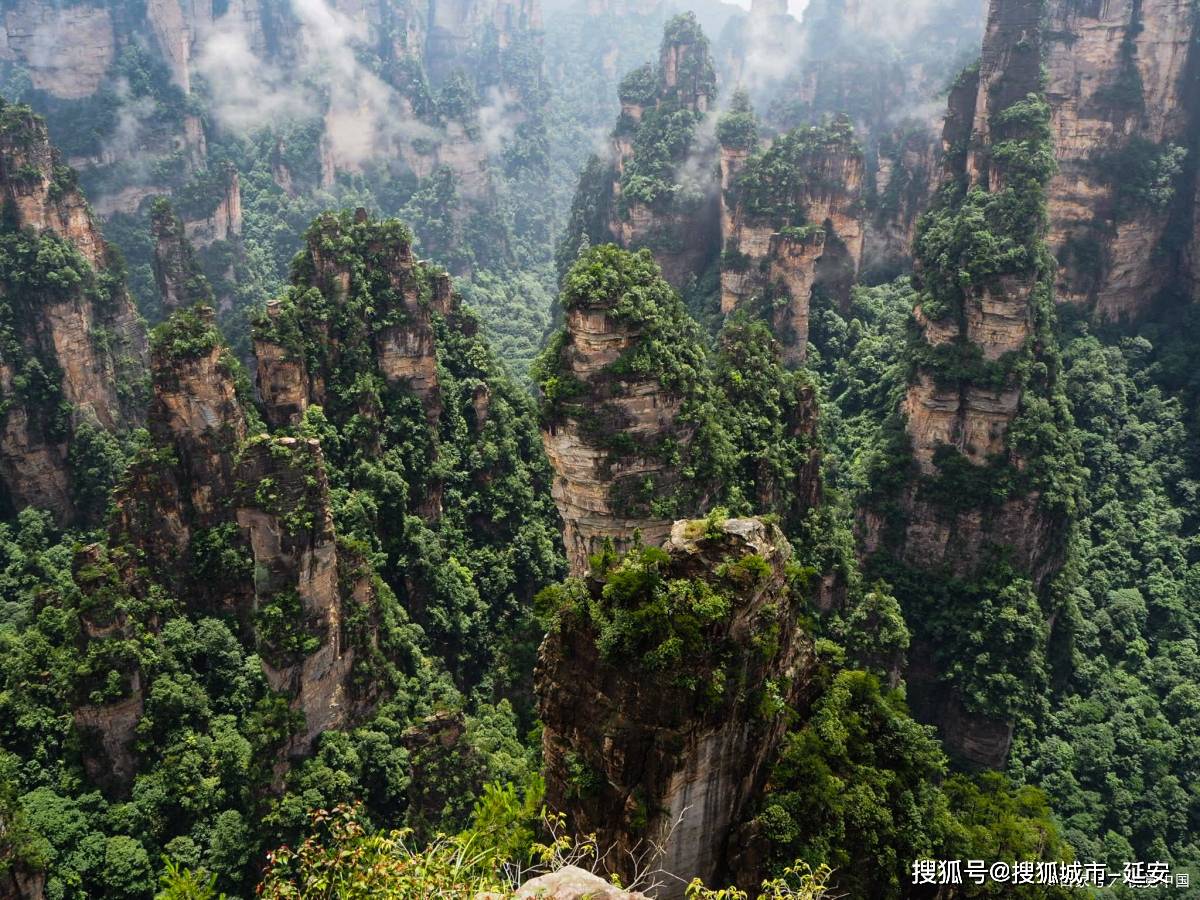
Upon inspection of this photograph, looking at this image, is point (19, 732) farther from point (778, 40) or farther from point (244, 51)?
point (778, 40)

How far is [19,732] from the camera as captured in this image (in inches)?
1193

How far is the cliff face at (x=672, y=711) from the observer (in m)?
19.1

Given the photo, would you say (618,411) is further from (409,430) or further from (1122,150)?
(1122,150)

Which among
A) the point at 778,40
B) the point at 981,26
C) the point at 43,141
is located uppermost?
the point at 778,40

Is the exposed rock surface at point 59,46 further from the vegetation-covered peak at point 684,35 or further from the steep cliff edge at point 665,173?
the vegetation-covered peak at point 684,35

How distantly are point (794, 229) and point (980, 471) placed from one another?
22.1 meters

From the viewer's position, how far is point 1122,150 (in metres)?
55.2

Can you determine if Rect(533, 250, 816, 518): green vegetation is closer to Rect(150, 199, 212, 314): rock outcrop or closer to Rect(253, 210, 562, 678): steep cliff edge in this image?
Rect(253, 210, 562, 678): steep cliff edge

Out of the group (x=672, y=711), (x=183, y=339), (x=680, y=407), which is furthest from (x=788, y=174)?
(x=672, y=711)

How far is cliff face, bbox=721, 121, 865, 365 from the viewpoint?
197ft

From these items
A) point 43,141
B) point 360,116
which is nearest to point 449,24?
point 360,116

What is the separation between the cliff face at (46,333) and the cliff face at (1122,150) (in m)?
50.2

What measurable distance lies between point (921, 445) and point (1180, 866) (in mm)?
18323

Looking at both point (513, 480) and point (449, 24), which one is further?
point (449, 24)
